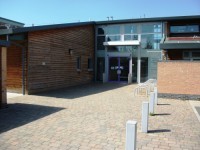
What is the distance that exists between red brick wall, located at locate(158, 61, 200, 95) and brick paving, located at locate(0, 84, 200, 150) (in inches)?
A: 110

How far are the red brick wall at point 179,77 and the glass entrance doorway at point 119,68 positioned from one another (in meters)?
9.78

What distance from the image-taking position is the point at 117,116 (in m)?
8.61

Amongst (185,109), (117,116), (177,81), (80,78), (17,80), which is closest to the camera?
(117,116)

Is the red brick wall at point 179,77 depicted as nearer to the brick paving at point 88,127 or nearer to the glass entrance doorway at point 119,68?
the brick paving at point 88,127

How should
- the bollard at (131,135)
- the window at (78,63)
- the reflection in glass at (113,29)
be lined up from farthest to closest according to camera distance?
the reflection in glass at (113,29) < the window at (78,63) < the bollard at (131,135)

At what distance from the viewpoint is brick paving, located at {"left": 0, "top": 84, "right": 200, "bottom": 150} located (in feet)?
18.7

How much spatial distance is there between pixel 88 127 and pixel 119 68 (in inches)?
650

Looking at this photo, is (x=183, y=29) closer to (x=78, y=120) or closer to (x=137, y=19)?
(x=137, y=19)

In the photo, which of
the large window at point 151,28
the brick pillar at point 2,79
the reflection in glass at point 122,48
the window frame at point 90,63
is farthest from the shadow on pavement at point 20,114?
the large window at point 151,28

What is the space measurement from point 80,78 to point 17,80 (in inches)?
296

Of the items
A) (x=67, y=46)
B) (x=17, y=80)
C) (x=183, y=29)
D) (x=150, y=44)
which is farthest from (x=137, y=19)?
(x=17, y=80)

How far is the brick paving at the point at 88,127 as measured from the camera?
570cm

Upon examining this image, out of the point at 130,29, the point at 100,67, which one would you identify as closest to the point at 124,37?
the point at 130,29

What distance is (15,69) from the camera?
46.5ft
